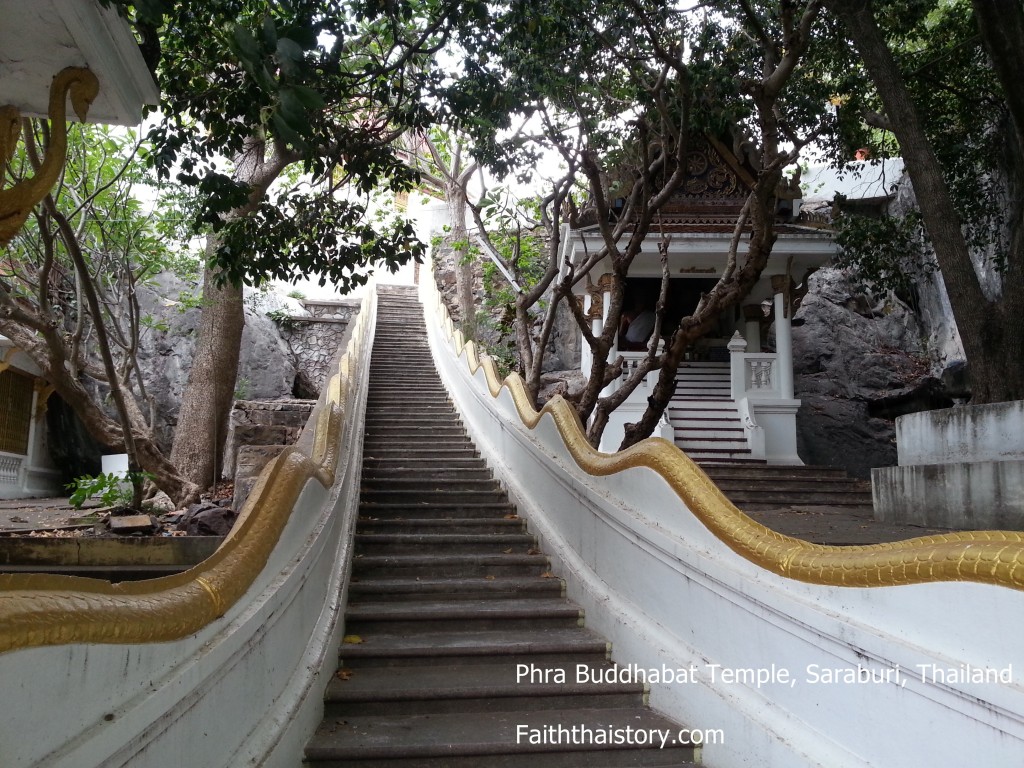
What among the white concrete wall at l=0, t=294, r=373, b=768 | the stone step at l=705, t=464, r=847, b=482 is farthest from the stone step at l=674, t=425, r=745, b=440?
the white concrete wall at l=0, t=294, r=373, b=768

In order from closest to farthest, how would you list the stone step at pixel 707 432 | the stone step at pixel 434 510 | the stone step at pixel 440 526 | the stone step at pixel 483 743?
the stone step at pixel 483 743 → the stone step at pixel 440 526 → the stone step at pixel 434 510 → the stone step at pixel 707 432

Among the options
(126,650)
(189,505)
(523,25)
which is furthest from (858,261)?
(126,650)

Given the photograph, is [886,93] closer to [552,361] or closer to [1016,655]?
[1016,655]

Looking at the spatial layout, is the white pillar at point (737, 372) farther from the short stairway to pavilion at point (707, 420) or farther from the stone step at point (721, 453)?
the stone step at point (721, 453)

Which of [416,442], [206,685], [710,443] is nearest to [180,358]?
[416,442]

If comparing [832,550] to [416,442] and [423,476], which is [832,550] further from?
[416,442]

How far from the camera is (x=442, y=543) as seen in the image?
5.50 m

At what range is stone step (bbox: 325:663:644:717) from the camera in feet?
11.6

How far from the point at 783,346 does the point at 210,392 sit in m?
8.19

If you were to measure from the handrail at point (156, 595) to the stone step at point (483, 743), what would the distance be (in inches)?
38.2

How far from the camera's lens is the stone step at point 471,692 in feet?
11.6

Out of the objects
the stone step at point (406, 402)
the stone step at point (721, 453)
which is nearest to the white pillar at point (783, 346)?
the stone step at point (721, 453)

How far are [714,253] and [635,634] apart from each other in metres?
8.47

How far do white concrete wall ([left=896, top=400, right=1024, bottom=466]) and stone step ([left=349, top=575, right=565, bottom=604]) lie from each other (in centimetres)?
311
